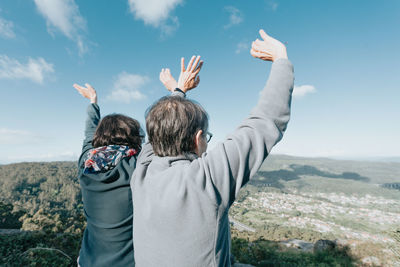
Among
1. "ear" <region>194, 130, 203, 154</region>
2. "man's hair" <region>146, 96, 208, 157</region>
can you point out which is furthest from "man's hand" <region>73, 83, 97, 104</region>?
"ear" <region>194, 130, 203, 154</region>

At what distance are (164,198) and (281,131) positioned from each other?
0.53 m

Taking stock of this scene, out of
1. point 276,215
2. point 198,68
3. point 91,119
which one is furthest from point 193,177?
point 276,215

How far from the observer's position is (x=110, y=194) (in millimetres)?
1095

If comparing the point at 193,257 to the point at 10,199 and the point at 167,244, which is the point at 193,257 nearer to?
the point at 167,244

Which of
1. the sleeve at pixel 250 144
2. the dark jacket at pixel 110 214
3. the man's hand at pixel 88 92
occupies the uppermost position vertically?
the man's hand at pixel 88 92

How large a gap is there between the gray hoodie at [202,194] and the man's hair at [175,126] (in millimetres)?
62

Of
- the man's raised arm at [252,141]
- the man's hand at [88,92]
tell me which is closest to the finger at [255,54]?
the man's raised arm at [252,141]

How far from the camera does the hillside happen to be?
432cm

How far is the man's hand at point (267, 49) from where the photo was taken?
91 cm

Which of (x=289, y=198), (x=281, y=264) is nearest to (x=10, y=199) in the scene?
(x=281, y=264)

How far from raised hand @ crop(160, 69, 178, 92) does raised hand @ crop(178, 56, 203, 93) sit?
172 millimetres

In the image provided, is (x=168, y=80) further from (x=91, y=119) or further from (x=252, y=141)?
(x=252, y=141)

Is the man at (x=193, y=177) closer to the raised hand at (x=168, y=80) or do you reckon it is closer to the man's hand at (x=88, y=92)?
the raised hand at (x=168, y=80)

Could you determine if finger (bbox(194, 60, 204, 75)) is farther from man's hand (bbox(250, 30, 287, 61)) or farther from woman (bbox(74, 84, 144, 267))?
woman (bbox(74, 84, 144, 267))
